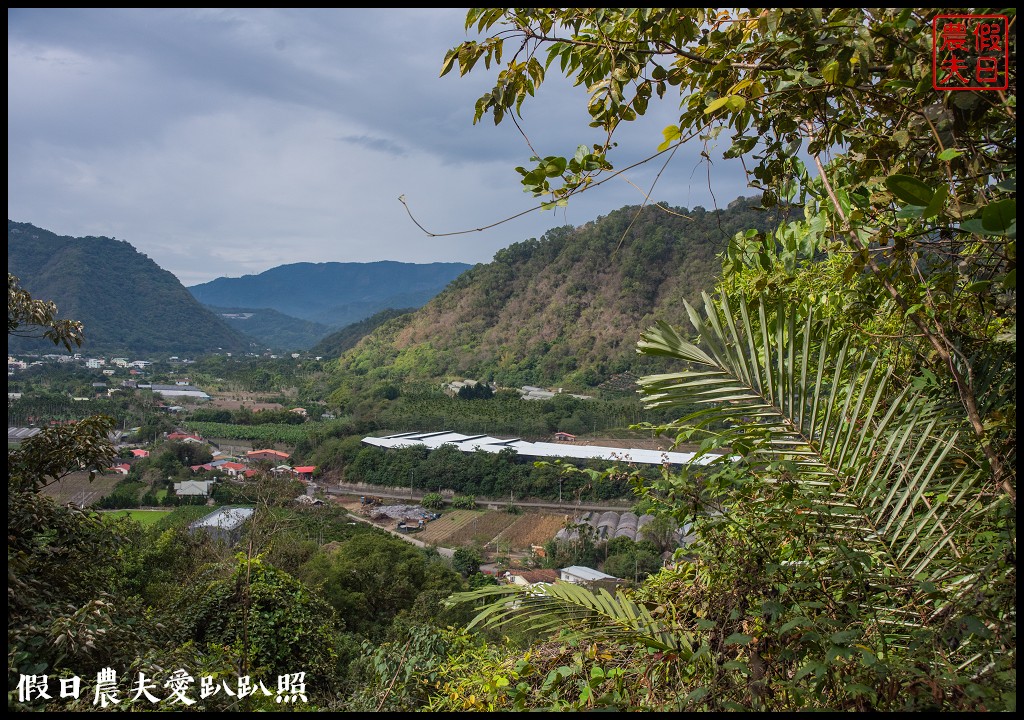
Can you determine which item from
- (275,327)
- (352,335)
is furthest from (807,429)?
(275,327)

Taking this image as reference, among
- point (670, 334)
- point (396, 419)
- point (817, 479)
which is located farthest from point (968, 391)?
point (396, 419)

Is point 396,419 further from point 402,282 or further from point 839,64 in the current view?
point 402,282

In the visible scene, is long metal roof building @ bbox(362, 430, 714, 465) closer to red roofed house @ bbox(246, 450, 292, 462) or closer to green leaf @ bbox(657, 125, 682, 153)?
red roofed house @ bbox(246, 450, 292, 462)

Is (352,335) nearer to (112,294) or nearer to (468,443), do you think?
(112,294)

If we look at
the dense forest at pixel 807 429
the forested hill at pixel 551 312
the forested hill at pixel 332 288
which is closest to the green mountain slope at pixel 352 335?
the forested hill at pixel 551 312

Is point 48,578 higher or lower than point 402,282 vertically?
lower

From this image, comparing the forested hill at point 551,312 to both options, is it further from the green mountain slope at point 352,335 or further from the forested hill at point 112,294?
the forested hill at point 112,294

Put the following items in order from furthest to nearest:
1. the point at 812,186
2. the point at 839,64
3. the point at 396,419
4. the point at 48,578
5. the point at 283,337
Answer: the point at 283,337 → the point at 396,419 → the point at 48,578 → the point at 812,186 → the point at 839,64
